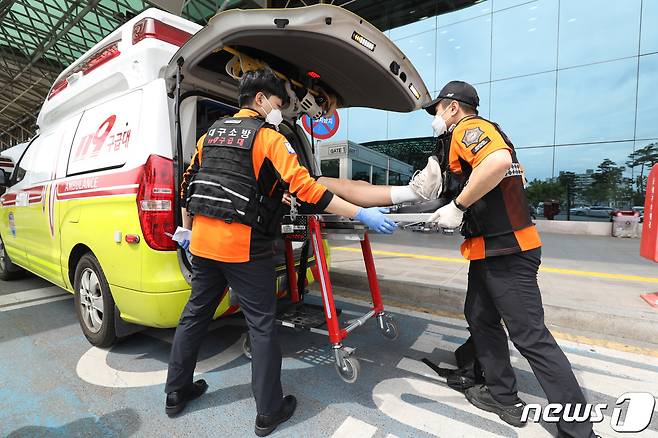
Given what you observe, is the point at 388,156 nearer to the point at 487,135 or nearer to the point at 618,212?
the point at 618,212

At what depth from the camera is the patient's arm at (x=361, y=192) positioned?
239 centimetres

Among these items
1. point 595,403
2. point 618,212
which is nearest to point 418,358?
point 595,403

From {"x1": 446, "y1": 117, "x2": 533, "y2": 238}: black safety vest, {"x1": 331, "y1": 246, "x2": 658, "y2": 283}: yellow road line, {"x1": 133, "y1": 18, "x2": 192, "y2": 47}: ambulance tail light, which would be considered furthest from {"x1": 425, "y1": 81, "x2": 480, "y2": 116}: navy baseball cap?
{"x1": 331, "y1": 246, "x2": 658, "y2": 283}: yellow road line

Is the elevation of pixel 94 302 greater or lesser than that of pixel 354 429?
greater

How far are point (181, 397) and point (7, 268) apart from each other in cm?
469

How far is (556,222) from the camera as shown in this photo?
12.1 meters

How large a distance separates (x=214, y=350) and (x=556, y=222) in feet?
42.0

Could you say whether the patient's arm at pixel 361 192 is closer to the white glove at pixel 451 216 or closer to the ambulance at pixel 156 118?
the white glove at pixel 451 216

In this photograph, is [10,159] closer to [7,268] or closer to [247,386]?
[7,268]

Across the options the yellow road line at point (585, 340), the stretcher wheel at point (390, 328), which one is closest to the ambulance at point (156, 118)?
the stretcher wheel at point (390, 328)

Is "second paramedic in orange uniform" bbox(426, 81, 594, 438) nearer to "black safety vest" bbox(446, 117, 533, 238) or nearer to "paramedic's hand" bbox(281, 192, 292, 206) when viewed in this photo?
"black safety vest" bbox(446, 117, 533, 238)

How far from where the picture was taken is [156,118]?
7.74 feet

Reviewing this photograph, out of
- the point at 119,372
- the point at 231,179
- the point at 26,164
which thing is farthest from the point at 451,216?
the point at 26,164

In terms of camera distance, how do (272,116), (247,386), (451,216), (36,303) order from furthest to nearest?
1. (36,303)
2. (247,386)
3. (272,116)
4. (451,216)
